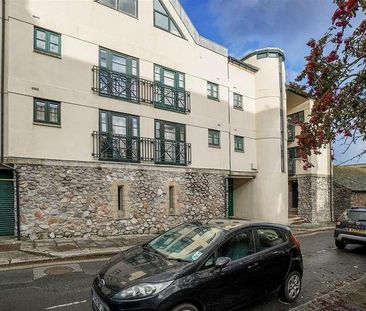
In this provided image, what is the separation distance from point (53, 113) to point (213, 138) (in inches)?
368

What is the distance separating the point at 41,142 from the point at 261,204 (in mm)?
13972

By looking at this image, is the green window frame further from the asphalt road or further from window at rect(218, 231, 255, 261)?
window at rect(218, 231, 255, 261)

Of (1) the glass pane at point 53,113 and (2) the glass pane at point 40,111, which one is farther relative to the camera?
(1) the glass pane at point 53,113

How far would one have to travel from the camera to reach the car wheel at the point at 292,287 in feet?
20.3

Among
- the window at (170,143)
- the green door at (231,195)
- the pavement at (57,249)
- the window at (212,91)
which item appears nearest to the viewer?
the pavement at (57,249)

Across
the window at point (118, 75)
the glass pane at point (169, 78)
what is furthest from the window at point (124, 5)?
the glass pane at point (169, 78)

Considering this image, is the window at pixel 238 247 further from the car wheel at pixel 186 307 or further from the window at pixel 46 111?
the window at pixel 46 111

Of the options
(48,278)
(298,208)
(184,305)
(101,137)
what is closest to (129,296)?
(184,305)

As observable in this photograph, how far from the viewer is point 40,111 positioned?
41.7 ft

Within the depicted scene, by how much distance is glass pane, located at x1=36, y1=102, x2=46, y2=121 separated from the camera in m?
12.6

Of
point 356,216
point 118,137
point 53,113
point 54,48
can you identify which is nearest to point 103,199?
point 118,137

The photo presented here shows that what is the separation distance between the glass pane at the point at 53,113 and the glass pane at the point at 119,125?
2560 millimetres

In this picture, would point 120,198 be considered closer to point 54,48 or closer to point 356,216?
point 54,48

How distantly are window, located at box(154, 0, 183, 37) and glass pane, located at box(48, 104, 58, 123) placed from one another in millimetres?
7136
